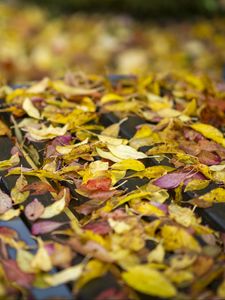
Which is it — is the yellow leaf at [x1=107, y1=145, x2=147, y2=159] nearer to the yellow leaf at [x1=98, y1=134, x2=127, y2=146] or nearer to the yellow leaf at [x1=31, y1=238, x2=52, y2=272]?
the yellow leaf at [x1=98, y1=134, x2=127, y2=146]

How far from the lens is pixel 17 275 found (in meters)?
0.86

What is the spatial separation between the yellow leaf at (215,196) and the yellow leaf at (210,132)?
0.25 metres

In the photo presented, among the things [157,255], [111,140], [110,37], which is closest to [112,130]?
[111,140]

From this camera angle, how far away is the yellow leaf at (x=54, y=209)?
0.99 meters

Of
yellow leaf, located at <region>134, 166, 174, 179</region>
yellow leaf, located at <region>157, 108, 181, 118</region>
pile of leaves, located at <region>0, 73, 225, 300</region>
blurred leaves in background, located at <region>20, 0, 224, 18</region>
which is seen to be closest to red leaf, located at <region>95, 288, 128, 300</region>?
pile of leaves, located at <region>0, 73, 225, 300</region>

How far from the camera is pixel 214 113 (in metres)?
1.50

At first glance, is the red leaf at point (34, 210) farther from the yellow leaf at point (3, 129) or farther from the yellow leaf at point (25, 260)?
the yellow leaf at point (3, 129)

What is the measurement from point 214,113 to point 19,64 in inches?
83.2

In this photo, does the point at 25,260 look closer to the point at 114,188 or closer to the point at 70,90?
the point at 114,188

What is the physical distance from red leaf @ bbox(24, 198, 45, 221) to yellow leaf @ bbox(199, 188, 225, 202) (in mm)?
315

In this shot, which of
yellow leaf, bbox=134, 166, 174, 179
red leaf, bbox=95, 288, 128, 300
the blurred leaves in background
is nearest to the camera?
red leaf, bbox=95, 288, 128, 300

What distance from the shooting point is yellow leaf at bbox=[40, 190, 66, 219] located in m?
0.99

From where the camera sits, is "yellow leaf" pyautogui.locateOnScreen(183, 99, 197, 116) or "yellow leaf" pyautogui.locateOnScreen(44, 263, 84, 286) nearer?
"yellow leaf" pyautogui.locateOnScreen(44, 263, 84, 286)

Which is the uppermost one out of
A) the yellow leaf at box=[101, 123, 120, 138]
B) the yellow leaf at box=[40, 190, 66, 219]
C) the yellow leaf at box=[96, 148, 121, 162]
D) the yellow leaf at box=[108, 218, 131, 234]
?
the yellow leaf at box=[108, 218, 131, 234]
